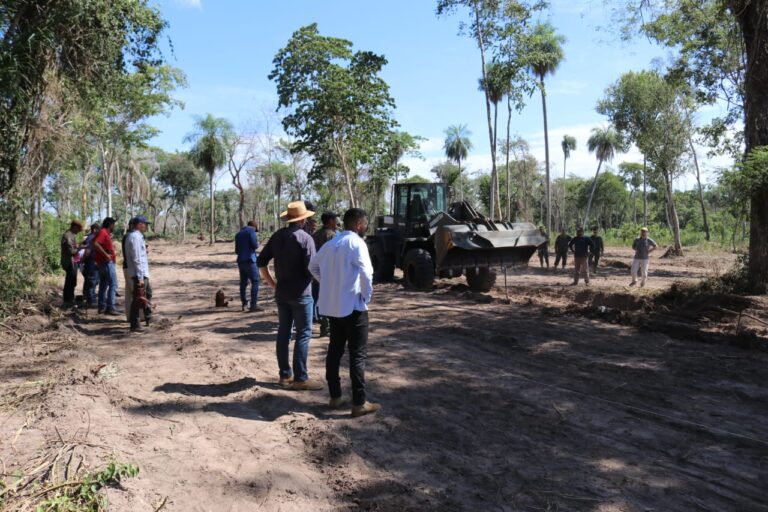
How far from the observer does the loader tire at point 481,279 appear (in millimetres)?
13062

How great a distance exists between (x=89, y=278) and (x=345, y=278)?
7.71m

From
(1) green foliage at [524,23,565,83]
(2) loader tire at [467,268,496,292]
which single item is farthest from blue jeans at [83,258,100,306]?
(1) green foliage at [524,23,565,83]

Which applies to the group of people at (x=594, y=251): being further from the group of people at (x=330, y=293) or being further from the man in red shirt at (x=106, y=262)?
the man in red shirt at (x=106, y=262)

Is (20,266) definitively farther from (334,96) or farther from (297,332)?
(334,96)

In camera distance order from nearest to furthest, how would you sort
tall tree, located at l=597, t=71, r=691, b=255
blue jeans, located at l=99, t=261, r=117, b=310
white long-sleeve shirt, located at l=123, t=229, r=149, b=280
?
white long-sleeve shirt, located at l=123, t=229, r=149, b=280, blue jeans, located at l=99, t=261, r=117, b=310, tall tree, located at l=597, t=71, r=691, b=255

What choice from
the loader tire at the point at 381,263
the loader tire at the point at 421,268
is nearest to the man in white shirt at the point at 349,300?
the loader tire at the point at 421,268

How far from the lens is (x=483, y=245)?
1166 centimetres

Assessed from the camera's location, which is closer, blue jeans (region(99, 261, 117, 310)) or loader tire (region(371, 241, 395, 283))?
blue jeans (region(99, 261, 117, 310))

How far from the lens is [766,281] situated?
10.0 m

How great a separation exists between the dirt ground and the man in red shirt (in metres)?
1.59

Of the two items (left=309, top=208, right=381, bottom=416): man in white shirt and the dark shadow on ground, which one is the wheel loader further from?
(left=309, top=208, right=381, bottom=416): man in white shirt

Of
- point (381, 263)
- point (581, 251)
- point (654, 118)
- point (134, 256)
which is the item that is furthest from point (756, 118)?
point (654, 118)

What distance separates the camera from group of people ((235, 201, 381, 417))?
462 cm

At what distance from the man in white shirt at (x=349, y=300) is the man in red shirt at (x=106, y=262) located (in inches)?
254
